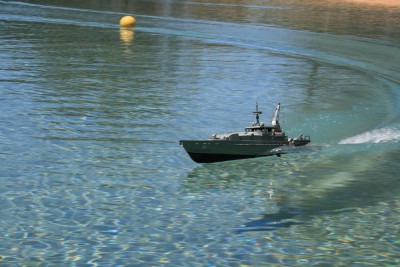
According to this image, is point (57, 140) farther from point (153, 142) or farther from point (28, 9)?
point (28, 9)

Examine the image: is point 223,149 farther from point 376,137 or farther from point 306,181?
point 376,137

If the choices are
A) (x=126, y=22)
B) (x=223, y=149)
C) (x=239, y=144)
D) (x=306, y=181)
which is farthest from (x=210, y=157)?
(x=126, y=22)

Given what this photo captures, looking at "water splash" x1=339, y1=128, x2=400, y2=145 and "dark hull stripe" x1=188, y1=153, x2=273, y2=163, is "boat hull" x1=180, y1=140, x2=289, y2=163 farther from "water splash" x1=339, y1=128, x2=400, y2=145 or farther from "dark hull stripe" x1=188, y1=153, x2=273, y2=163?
"water splash" x1=339, y1=128, x2=400, y2=145

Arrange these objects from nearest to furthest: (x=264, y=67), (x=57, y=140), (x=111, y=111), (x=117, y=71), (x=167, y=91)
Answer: (x=57, y=140)
(x=111, y=111)
(x=167, y=91)
(x=117, y=71)
(x=264, y=67)

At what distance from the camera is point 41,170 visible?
21844mm

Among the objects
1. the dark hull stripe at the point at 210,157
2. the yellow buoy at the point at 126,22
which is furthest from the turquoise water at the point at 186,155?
the yellow buoy at the point at 126,22

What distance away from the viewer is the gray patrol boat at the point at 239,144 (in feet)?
73.3

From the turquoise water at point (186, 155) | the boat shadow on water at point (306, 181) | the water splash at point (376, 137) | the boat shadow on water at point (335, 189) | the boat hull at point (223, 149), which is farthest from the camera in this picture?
the water splash at point (376, 137)

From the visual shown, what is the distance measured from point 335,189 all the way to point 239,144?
119 inches

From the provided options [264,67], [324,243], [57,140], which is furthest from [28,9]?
[324,243]

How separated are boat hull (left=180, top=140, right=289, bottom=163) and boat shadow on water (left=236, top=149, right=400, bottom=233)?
53.2 inches

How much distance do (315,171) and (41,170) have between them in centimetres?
704

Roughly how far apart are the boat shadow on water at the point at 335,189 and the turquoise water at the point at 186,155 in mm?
51

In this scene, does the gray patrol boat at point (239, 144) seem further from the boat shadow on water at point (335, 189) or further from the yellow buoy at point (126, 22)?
the yellow buoy at point (126, 22)
